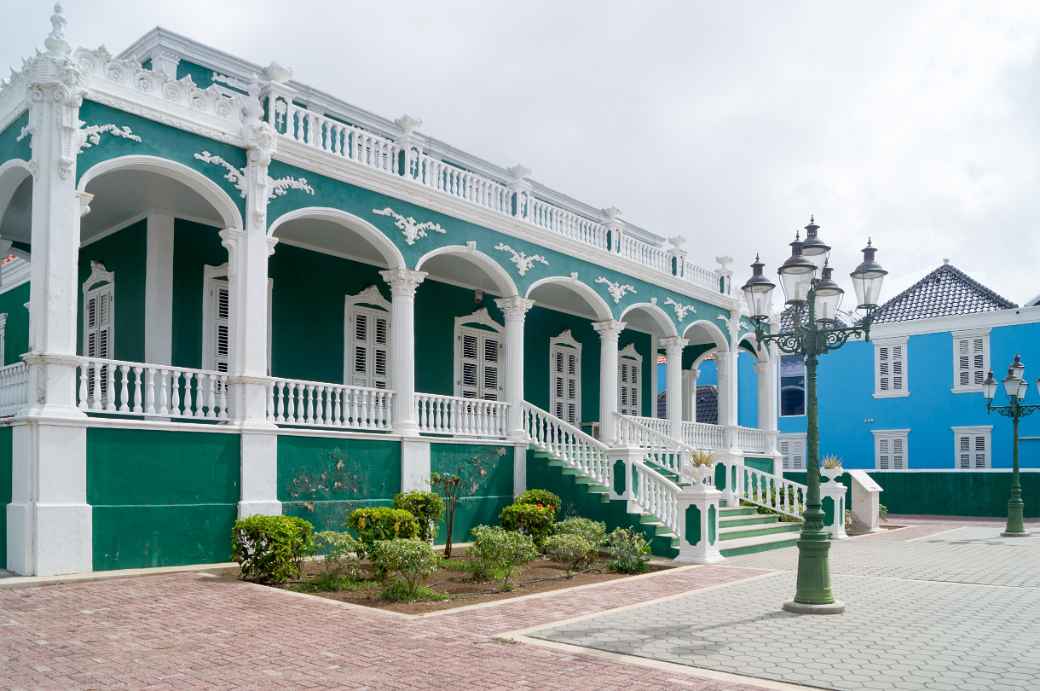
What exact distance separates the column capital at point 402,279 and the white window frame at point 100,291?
15.4ft

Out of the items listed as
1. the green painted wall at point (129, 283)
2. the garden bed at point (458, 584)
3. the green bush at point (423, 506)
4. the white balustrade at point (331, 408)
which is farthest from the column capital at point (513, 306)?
the green painted wall at point (129, 283)

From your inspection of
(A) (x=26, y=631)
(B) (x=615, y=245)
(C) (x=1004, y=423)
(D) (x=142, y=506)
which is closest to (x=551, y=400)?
(B) (x=615, y=245)

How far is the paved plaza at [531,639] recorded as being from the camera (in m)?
6.83

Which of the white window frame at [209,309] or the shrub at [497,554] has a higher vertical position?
the white window frame at [209,309]

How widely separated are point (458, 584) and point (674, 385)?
12.4 m

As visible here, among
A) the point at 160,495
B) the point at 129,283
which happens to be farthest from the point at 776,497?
the point at 129,283

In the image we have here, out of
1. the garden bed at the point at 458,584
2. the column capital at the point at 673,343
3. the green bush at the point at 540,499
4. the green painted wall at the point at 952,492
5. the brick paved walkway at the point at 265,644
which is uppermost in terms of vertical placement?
the column capital at the point at 673,343

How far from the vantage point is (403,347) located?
15.9m

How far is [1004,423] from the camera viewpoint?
31.7m

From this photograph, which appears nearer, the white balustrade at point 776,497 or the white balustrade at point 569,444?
the white balustrade at point 569,444

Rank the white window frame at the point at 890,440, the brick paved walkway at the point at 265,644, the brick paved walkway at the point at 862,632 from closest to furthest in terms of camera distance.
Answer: the brick paved walkway at the point at 265,644, the brick paved walkway at the point at 862,632, the white window frame at the point at 890,440

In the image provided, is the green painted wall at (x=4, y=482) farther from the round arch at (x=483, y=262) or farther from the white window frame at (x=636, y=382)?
the white window frame at (x=636, y=382)

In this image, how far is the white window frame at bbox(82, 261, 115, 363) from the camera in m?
15.7

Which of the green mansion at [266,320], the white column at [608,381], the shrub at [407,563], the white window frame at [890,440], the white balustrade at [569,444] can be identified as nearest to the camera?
the shrub at [407,563]
